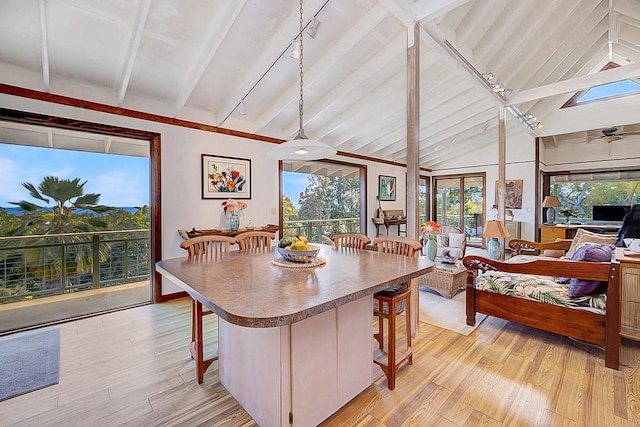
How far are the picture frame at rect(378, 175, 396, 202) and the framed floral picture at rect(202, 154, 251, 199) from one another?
3.76 metres

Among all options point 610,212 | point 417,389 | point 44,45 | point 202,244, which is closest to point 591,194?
point 610,212

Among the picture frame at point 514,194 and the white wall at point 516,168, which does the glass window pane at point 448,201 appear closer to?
the white wall at point 516,168

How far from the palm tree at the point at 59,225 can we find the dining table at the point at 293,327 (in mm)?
3329

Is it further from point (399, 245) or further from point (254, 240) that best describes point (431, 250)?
point (254, 240)

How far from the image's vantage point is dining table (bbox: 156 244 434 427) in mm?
1266

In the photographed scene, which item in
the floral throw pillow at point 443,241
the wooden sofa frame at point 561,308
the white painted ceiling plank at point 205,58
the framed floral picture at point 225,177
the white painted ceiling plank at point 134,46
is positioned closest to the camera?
the wooden sofa frame at point 561,308

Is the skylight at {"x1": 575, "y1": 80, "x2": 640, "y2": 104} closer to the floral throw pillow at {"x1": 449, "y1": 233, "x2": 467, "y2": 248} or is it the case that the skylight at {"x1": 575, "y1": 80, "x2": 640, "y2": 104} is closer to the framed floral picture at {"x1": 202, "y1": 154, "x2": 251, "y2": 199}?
the floral throw pillow at {"x1": 449, "y1": 233, "x2": 467, "y2": 248}

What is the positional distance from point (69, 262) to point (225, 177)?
2612 millimetres

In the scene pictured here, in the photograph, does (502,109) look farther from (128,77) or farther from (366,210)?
(128,77)

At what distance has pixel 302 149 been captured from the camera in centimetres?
228

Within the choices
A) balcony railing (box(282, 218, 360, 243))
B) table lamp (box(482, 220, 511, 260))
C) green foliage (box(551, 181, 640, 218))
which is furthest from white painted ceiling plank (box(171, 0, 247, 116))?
green foliage (box(551, 181, 640, 218))

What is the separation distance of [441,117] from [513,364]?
462cm

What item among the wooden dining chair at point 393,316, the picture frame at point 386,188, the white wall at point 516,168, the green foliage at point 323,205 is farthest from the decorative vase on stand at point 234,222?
the white wall at point 516,168

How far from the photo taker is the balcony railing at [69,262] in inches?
150
